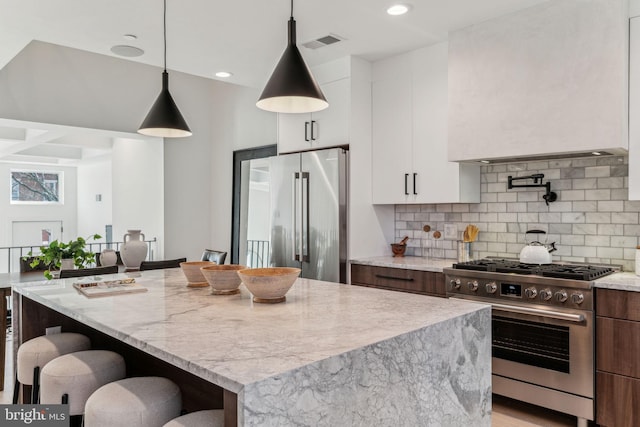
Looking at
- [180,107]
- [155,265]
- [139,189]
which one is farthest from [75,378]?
[139,189]

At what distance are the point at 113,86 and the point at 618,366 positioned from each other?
207 inches

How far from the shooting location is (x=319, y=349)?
1255mm

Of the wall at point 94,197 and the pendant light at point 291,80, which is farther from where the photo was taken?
the wall at point 94,197

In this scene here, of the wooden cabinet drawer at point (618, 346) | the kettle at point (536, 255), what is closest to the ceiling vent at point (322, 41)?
the kettle at point (536, 255)

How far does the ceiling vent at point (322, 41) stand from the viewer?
3521 mm

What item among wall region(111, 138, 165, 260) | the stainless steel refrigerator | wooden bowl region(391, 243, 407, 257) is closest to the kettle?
wooden bowl region(391, 243, 407, 257)

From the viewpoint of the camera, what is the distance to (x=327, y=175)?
3.92m

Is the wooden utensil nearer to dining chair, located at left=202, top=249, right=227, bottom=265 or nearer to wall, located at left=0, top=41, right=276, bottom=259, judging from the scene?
dining chair, located at left=202, top=249, right=227, bottom=265

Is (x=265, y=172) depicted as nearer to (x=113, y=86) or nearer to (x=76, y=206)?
(x=113, y=86)

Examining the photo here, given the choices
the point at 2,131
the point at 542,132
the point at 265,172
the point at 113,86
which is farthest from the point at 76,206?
the point at 542,132

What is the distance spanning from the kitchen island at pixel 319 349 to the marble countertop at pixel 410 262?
1312 millimetres

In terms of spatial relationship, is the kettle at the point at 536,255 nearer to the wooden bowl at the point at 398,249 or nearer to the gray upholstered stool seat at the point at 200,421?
the wooden bowl at the point at 398,249

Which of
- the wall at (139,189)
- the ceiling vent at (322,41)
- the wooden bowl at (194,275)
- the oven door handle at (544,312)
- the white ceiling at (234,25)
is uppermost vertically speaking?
the ceiling vent at (322,41)

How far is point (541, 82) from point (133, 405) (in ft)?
9.44
